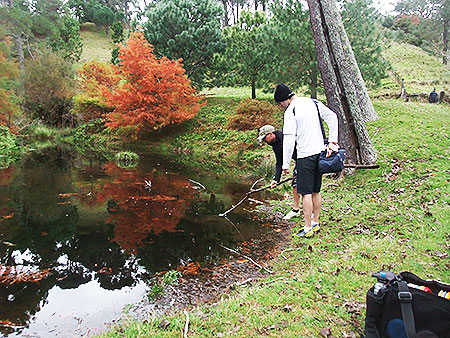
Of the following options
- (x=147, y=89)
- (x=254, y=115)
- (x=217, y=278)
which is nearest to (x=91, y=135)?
(x=147, y=89)

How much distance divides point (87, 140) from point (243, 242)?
18.8 m

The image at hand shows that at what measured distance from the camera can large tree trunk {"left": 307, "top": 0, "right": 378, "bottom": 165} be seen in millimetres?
6953

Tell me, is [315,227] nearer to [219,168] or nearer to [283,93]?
[283,93]

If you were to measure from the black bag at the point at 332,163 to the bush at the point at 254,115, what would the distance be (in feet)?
38.1

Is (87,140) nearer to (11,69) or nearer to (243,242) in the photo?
(11,69)

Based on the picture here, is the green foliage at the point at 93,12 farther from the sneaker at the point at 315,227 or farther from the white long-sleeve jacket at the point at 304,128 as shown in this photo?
the sneaker at the point at 315,227

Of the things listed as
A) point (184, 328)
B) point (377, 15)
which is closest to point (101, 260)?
point (184, 328)

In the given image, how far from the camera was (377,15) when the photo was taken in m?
13.9

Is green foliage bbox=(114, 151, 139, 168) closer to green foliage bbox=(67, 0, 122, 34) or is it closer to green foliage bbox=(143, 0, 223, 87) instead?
green foliage bbox=(143, 0, 223, 87)

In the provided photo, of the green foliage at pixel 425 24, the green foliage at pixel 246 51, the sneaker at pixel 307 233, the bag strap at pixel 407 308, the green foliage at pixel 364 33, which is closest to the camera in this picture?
the bag strap at pixel 407 308

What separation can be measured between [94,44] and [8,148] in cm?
3313

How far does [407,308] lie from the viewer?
1.98 m

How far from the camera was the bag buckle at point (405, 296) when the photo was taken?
199 cm

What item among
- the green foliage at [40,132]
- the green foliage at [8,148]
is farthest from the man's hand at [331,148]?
the green foliage at [40,132]
